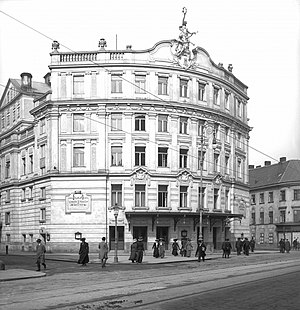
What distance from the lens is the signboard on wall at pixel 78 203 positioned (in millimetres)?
49312

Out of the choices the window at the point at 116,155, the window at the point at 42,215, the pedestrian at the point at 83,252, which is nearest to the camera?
the pedestrian at the point at 83,252

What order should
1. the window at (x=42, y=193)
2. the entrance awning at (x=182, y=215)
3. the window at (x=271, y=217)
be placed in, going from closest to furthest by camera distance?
the entrance awning at (x=182, y=215)
the window at (x=42, y=193)
the window at (x=271, y=217)

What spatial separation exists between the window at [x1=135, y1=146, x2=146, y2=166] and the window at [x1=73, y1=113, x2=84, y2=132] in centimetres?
537

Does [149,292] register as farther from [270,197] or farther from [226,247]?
[270,197]

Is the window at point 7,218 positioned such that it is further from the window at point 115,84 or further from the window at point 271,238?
the window at point 271,238

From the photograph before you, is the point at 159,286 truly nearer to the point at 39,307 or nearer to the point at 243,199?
the point at 39,307

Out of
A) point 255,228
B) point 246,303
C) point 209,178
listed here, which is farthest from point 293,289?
point 255,228

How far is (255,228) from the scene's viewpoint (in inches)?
3666

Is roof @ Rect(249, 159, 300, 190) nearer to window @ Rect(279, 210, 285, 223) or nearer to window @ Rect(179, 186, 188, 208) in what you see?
window @ Rect(279, 210, 285, 223)

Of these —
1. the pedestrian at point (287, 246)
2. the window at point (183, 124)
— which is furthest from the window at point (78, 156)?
the pedestrian at point (287, 246)

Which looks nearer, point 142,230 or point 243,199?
point 142,230

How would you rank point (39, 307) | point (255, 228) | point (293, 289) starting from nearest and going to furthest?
point (39, 307) → point (293, 289) → point (255, 228)

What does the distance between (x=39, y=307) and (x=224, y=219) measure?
44784mm

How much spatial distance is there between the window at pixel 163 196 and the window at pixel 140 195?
1.47m
